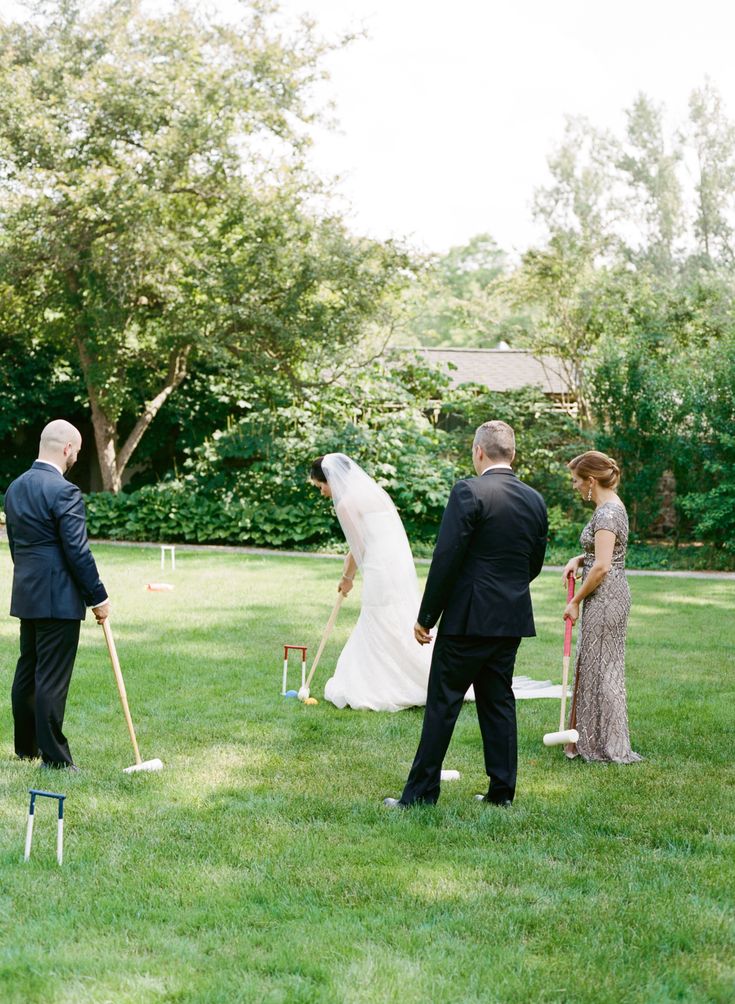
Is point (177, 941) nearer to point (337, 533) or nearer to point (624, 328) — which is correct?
point (337, 533)

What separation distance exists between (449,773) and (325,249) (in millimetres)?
14054

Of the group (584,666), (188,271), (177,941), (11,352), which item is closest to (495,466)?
(584,666)

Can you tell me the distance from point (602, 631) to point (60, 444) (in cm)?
322

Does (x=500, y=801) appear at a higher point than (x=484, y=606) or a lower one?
lower

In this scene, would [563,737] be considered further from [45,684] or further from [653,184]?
[653,184]

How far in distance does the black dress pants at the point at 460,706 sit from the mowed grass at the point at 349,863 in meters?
0.17

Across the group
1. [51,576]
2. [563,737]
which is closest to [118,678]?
[51,576]

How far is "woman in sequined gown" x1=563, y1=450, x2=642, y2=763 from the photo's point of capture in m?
6.12

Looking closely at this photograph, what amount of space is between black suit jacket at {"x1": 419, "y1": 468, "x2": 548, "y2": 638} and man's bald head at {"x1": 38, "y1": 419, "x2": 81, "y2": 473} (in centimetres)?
206

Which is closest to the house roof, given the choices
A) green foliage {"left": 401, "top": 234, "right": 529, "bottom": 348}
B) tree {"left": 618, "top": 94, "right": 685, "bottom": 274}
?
green foliage {"left": 401, "top": 234, "right": 529, "bottom": 348}

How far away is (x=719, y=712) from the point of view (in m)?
7.32

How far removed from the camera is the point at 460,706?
518 centimetres

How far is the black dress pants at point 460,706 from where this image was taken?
202 inches

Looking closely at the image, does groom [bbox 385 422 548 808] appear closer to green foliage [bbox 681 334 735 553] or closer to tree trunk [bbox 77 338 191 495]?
green foliage [bbox 681 334 735 553]
